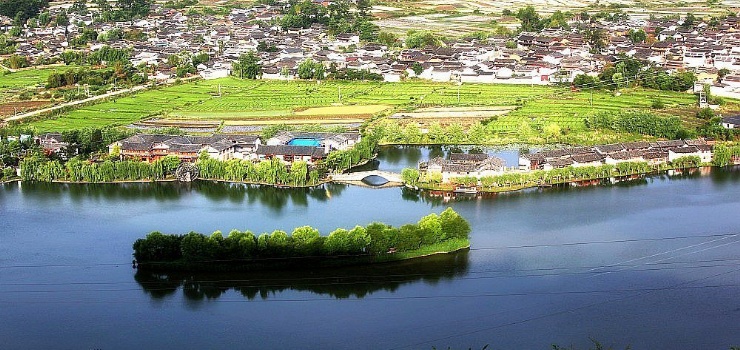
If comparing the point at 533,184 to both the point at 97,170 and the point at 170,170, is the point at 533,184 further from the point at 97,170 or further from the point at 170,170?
the point at 97,170

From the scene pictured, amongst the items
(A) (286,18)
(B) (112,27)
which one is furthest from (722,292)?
(B) (112,27)

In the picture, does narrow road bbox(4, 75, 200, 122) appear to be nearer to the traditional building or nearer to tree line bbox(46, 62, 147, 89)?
tree line bbox(46, 62, 147, 89)

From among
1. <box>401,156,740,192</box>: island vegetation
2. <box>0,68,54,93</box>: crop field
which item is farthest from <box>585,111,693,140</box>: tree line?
<box>0,68,54,93</box>: crop field

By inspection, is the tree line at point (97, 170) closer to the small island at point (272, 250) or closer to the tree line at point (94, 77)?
the small island at point (272, 250)

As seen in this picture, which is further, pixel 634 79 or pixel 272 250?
pixel 634 79

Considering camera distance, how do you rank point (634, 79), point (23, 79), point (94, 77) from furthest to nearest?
point (23, 79)
point (94, 77)
point (634, 79)

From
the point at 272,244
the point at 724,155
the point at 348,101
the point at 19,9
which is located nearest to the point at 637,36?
the point at 348,101
